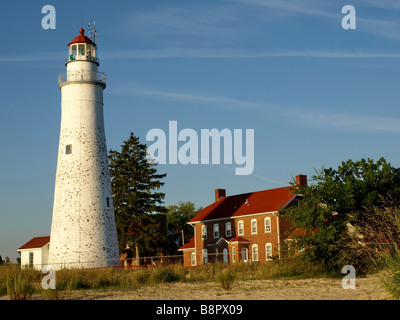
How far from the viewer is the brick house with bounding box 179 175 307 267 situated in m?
49.3

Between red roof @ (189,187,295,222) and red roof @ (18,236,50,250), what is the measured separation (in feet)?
61.9

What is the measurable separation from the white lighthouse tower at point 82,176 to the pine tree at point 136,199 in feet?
48.4

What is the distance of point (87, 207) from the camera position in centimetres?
3603

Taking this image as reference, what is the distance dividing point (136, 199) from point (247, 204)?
11193 mm

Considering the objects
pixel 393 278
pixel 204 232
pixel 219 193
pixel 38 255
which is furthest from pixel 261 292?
pixel 38 255

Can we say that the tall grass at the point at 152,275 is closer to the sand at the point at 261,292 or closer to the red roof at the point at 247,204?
the sand at the point at 261,292

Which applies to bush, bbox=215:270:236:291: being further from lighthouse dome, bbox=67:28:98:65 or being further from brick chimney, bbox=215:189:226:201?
brick chimney, bbox=215:189:226:201

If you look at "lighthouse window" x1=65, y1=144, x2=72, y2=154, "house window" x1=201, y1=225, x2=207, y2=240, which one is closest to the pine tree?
"house window" x1=201, y1=225, x2=207, y2=240

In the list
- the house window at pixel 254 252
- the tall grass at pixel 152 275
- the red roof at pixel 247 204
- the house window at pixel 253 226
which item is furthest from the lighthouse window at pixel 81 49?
the house window at pixel 254 252

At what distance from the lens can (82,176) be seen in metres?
36.4

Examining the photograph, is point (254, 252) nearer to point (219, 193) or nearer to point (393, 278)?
point (219, 193)
